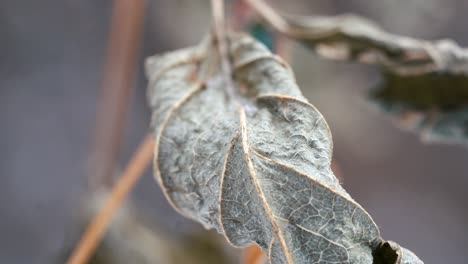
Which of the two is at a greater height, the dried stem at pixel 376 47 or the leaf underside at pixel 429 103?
the dried stem at pixel 376 47

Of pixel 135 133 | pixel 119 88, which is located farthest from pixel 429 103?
pixel 135 133

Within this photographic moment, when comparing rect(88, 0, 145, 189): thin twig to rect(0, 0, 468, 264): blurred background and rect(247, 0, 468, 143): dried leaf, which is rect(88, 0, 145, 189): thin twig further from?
rect(0, 0, 468, 264): blurred background

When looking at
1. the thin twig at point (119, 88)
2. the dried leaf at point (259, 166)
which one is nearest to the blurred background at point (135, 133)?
the thin twig at point (119, 88)

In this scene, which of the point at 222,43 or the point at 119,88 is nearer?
the point at 222,43

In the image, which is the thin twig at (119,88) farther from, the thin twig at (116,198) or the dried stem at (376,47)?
the dried stem at (376,47)

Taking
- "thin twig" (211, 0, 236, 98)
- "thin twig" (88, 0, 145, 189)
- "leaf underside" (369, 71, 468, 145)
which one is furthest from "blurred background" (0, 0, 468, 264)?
"thin twig" (211, 0, 236, 98)

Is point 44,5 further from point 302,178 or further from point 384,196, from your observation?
point 302,178

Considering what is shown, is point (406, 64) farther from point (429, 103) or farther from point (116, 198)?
point (116, 198)
